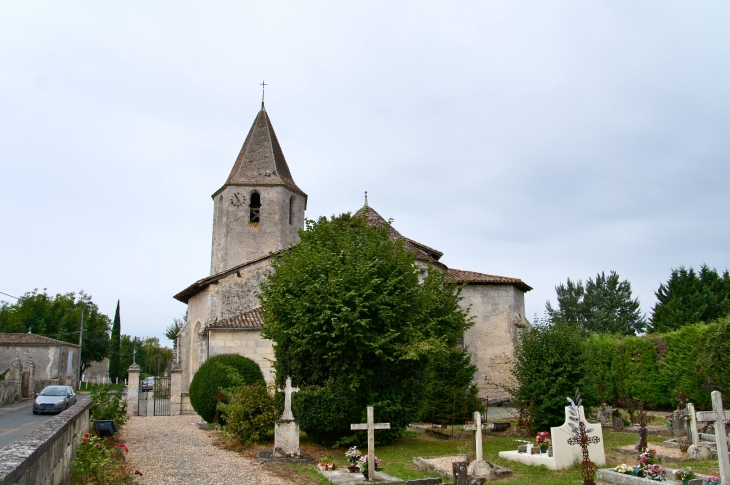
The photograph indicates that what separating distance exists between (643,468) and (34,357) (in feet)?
132

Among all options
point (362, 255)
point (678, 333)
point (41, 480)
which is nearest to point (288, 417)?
point (362, 255)

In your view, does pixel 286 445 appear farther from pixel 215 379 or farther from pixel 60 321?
pixel 60 321

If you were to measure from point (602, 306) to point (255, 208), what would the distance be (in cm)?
4294

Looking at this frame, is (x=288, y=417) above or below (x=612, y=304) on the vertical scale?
below

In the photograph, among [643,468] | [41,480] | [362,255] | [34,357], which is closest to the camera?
[41,480]

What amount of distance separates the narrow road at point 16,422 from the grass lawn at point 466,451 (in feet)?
24.9

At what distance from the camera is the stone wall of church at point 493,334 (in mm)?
22016

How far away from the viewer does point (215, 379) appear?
16703 mm

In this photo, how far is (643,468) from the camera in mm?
8266

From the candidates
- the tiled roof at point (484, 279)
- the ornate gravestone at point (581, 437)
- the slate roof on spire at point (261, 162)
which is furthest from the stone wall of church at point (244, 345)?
the ornate gravestone at point (581, 437)

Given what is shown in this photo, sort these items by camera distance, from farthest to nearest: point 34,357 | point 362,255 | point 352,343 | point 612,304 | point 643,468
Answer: point 612,304, point 34,357, point 362,255, point 352,343, point 643,468

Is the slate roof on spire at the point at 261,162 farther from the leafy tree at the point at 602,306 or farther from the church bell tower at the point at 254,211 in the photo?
the leafy tree at the point at 602,306

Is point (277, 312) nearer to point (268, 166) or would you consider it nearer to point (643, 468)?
point (643, 468)

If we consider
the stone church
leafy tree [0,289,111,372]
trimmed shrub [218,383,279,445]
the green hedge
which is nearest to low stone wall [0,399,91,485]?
trimmed shrub [218,383,279,445]
